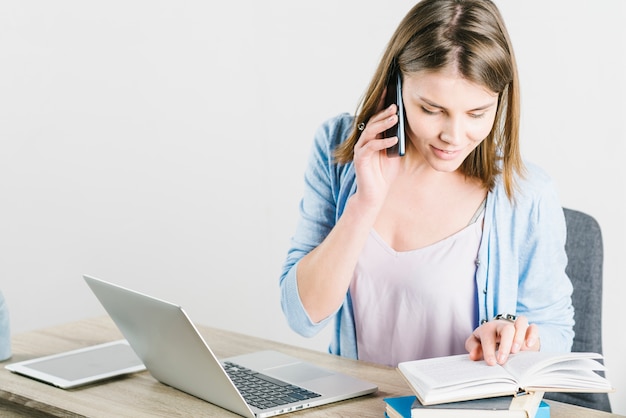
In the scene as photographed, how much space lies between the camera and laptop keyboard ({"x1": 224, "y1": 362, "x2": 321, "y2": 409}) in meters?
1.45

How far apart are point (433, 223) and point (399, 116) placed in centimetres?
26

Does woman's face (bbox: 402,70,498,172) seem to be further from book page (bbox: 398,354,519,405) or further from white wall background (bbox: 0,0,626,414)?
white wall background (bbox: 0,0,626,414)

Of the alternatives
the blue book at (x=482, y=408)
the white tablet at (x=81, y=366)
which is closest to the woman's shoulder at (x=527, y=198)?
the blue book at (x=482, y=408)

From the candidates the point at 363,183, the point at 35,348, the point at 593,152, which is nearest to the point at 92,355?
the point at 35,348

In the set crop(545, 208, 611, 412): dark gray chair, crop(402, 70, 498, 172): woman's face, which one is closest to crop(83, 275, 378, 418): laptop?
crop(402, 70, 498, 172): woman's face

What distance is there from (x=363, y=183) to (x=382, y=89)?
195mm

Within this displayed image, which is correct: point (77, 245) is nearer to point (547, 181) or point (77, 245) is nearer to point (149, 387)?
point (149, 387)

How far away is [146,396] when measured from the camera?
1.53 m

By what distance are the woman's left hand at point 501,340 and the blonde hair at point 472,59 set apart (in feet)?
1.17

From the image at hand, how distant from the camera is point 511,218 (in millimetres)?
1740

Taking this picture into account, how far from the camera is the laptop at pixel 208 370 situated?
1.38 meters

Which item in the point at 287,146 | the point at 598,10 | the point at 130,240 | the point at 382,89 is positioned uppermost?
the point at 598,10

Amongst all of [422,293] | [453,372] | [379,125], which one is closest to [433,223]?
[422,293]

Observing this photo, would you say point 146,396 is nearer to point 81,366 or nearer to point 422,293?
point 81,366
